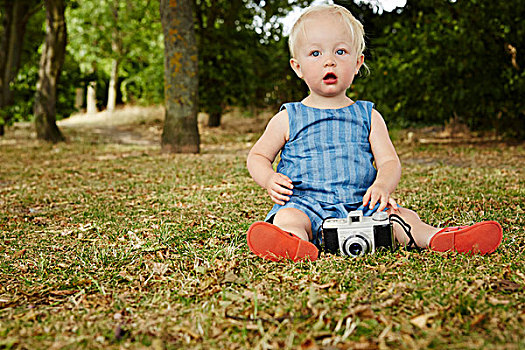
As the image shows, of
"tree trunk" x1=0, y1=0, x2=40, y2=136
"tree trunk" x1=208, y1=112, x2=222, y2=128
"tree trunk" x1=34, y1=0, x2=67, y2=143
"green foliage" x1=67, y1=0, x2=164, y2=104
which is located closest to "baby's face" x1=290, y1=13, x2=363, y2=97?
"tree trunk" x1=34, y1=0, x2=67, y2=143

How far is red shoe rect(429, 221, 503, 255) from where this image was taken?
2256 millimetres

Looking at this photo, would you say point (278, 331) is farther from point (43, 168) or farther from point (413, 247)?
point (43, 168)

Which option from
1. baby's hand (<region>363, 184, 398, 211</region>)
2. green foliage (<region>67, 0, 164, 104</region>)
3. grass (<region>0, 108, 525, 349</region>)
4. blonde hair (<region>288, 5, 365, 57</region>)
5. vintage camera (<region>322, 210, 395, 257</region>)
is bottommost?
grass (<region>0, 108, 525, 349</region>)

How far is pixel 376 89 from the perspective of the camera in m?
9.49

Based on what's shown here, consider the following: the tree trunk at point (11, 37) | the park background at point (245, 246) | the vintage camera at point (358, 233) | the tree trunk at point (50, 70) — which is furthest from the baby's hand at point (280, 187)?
the tree trunk at point (11, 37)

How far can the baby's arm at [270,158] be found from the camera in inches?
95.3

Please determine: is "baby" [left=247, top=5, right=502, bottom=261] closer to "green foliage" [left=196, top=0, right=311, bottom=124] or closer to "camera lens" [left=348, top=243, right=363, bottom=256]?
"camera lens" [left=348, top=243, right=363, bottom=256]

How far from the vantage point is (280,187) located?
7.84ft

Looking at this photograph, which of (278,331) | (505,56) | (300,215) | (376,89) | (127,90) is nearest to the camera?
(278,331)

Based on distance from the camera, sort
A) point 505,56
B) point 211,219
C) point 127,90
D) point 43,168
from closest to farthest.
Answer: point 211,219, point 43,168, point 505,56, point 127,90

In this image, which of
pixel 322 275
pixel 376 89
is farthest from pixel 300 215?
pixel 376 89

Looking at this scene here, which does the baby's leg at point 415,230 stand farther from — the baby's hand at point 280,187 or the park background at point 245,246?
the baby's hand at point 280,187

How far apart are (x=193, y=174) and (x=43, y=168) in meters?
2.27

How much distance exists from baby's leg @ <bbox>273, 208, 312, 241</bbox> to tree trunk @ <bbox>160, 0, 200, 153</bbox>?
608cm
